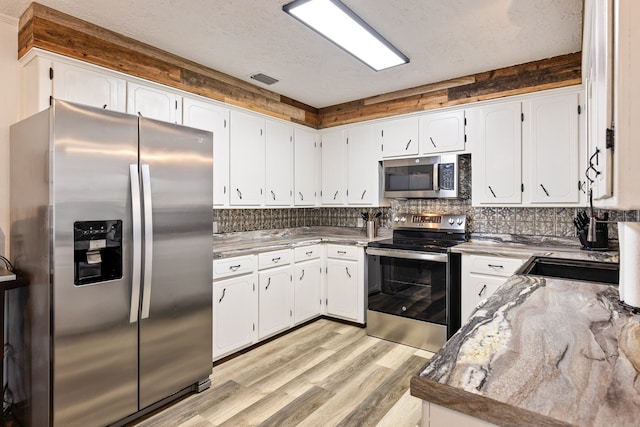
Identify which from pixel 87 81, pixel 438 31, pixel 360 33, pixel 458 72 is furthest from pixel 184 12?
pixel 458 72

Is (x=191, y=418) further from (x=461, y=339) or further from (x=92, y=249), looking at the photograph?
(x=461, y=339)

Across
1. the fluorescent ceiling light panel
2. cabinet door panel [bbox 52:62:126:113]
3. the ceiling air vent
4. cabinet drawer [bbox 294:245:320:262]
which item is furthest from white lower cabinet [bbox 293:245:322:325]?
cabinet door panel [bbox 52:62:126:113]

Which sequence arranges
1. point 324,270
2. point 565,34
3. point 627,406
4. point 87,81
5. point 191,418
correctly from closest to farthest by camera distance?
point 627,406
point 191,418
point 87,81
point 565,34
point 324,270

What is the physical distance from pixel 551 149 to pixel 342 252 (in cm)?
213

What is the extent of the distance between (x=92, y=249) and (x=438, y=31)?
2623 millimetres

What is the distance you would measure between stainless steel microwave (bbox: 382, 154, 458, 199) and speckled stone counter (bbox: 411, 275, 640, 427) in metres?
2.27

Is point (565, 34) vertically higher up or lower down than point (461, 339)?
higher up

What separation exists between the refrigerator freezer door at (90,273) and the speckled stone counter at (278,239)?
0.92 meters

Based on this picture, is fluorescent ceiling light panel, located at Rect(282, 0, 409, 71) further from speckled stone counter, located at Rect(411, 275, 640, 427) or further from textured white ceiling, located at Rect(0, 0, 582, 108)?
speckled stone counter, located at Rect(411, 275, 640, 427)

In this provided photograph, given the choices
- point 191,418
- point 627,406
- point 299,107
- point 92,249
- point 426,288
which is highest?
point 299,107

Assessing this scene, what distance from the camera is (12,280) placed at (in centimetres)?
191

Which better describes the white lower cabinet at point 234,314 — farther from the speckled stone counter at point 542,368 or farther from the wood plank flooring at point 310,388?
the speckled stone counter at point 542,368

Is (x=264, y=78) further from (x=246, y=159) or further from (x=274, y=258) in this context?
(x=274, y=258)

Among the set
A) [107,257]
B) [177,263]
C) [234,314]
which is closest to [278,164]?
[234,314]
